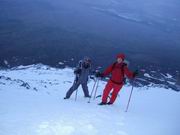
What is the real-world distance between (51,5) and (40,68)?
94.3 ft

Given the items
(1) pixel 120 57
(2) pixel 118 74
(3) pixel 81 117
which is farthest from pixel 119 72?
(3) pixel 81 117

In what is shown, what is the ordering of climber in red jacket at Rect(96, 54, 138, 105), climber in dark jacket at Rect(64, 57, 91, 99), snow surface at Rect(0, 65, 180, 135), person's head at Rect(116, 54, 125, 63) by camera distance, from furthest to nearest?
climber in dark jacket at Rect(64, 57, 91, 99) → climber in red jacket at Rect(96, 54, 138, 105) → person's head at Rect(116, 54, 125, 63) → snow surface at Rect(0, 65, 180, 135)

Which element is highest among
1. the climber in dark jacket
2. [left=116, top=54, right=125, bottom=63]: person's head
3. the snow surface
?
[left=116, top=54, right=125, bottom=63]: person's head

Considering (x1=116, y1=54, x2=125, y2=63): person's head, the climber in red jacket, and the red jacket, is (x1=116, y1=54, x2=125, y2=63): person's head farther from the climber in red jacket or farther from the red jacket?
the red jacket

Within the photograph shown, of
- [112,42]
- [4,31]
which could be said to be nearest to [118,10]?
[112,42]

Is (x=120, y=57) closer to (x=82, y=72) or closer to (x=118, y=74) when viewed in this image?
(x=118, y=74)

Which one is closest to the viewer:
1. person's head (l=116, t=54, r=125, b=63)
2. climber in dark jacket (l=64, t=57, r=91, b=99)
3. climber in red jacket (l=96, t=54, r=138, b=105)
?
person's head (l=116, t=54, r=125, b=63)

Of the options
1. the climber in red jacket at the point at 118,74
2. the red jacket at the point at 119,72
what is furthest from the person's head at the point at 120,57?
the red jacket at the point at 119,72

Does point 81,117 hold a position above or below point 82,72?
below

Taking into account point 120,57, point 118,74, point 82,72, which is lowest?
point 82,72

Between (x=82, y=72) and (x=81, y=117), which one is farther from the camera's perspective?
(x=82, y=72)

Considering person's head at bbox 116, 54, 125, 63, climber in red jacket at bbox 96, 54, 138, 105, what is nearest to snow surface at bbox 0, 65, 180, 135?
climber in red jacket at bbox 96, 54, 138, 105

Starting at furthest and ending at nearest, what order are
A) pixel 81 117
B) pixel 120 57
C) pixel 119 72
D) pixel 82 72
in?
pixel 82 72 < pixel 119 72 < pixel 120 57 < pixel 81 117

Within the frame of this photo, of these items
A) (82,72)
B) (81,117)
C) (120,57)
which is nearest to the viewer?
(81,117)
